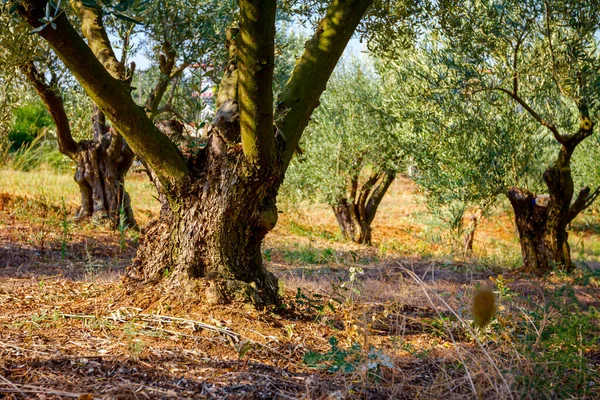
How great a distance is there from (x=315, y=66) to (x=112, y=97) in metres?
1.22

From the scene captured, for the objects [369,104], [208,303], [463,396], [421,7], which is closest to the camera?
[463,396]

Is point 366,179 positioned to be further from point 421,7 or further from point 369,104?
point 421,7

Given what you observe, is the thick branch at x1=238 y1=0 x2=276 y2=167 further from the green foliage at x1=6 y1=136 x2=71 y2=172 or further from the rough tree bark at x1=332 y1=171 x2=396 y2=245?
the green foliage at x1=6 y1=136 x2=71 y2=172

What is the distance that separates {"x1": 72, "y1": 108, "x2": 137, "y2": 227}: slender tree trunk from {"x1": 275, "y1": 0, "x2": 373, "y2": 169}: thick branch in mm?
6092

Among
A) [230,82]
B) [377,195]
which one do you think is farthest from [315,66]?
[377,195]

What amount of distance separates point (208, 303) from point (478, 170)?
5280mm

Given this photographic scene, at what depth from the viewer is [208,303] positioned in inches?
140

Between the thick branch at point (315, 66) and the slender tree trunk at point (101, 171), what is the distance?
609cm

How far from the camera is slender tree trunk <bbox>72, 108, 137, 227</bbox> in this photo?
9.40m

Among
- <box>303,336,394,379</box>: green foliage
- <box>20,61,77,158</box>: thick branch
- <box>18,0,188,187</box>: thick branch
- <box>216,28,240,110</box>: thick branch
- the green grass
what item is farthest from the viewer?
the green grass

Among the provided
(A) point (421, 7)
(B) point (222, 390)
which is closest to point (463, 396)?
(B) point (222, 390)

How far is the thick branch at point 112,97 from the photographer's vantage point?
117 inches

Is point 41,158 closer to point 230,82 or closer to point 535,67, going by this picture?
point 535,67

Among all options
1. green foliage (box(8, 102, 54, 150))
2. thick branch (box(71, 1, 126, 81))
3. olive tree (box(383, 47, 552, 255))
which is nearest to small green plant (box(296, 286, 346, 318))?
thick branch (box(71, 1, 126, 81))
